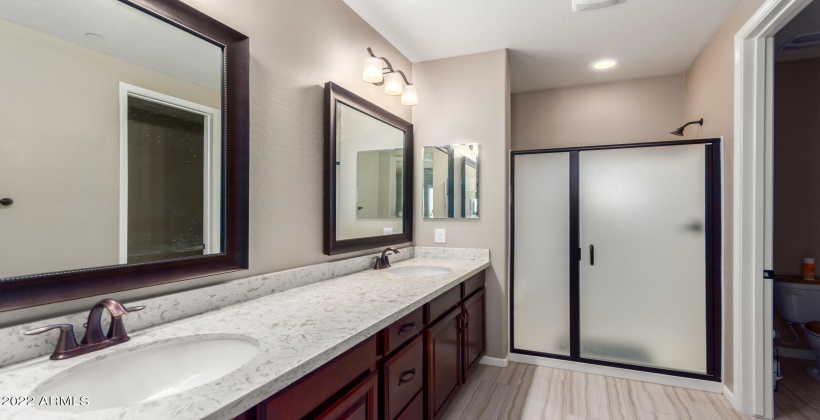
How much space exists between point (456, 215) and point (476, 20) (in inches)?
52.4

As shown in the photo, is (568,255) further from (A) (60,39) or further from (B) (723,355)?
(A) (60,39)

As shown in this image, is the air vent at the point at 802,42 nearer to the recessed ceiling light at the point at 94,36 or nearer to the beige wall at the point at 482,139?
the beige wall at the point at 482,139

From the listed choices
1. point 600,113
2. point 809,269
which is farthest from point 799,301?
point 600,113

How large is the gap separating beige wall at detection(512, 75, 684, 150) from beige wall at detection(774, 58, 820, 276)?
74 centimetres

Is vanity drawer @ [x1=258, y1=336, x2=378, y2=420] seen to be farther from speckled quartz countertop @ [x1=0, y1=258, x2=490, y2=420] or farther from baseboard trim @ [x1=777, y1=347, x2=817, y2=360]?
baseboard trim @ [x1=777, y1=347, x2=817, y2=360]

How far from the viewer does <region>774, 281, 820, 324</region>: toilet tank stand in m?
2.65

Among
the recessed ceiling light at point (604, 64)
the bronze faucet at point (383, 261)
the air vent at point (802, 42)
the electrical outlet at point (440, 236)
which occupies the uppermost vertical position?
the air vent at point (802, 42)

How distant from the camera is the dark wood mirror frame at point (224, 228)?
0.91 meters

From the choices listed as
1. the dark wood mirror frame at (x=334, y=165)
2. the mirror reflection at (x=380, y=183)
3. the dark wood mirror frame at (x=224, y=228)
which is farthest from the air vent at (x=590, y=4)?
the dark wood mirror frame at (x=224, y=228)

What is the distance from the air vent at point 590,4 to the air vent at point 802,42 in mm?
1641

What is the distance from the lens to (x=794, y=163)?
9.55 ft

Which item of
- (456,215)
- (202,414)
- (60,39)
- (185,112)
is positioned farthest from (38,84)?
(456,215)

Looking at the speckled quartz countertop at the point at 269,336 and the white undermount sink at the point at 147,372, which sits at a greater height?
the speckled quartz countertop at the point at 269,336

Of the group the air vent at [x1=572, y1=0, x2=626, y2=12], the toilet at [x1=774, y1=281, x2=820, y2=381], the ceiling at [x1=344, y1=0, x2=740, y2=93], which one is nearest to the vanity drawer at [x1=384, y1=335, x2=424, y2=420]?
the ceiling at [x1=344, y1=0, x2=740, y2=93]
